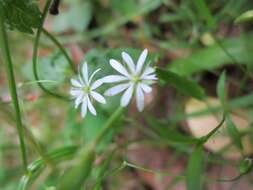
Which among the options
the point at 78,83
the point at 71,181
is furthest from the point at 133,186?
the point at 71,181

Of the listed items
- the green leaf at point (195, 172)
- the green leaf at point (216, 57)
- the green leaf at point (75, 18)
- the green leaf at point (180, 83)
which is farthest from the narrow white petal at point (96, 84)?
the green leaf at point (75, 18)

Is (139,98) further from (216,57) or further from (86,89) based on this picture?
(216,57)

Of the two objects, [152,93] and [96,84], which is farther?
[152,93]

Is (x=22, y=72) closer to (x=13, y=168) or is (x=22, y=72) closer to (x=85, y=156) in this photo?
(x=13, y=168)

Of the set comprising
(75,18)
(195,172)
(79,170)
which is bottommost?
(195,172)

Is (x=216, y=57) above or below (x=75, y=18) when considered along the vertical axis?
below

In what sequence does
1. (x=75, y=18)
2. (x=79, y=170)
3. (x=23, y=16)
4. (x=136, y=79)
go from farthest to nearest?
1. (x=75, y=18)
2. (x=23, y=16)
3. (x=136, y=79)
4. (x=79, y=170)

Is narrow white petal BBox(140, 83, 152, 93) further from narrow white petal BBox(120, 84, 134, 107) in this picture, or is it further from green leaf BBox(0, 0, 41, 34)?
green leaf BBox(0, 0, 41, 34)

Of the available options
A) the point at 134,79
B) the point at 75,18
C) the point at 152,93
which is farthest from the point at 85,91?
the point at 75,18
